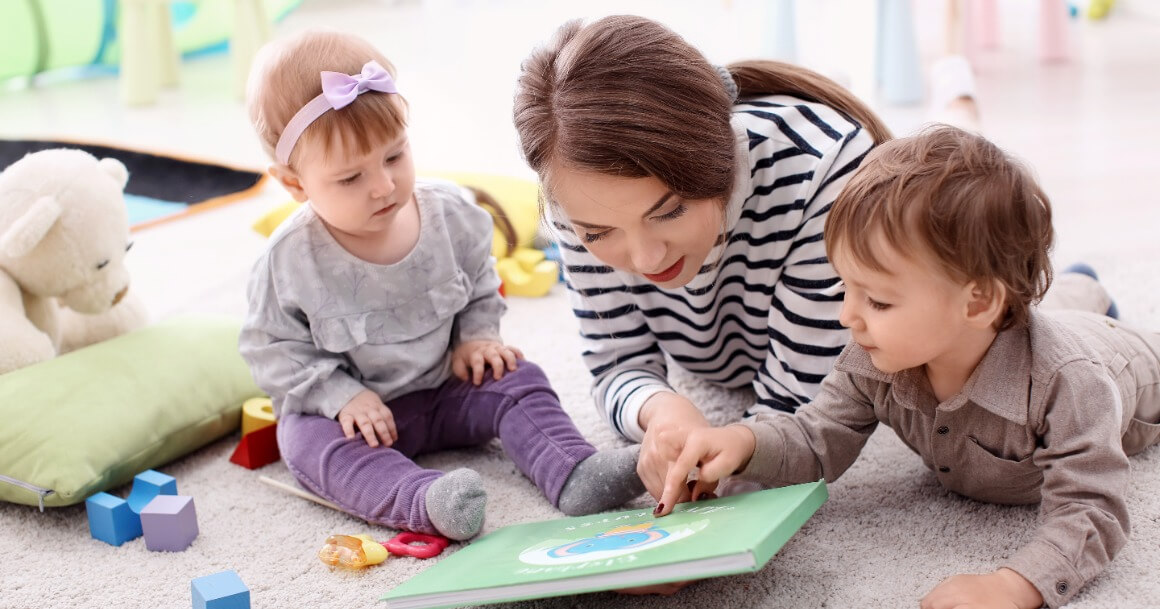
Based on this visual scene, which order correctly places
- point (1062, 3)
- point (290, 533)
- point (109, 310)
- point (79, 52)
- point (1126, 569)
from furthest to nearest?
point (79, 52) < point (1062, 3) < point (109, 310) < point (290, 533) < point (1126, 569)

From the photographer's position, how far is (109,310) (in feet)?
4.60

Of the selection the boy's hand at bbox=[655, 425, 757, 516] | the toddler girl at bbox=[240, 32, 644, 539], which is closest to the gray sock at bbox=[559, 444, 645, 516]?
the toddler girl at bbox=[240, 32, 644, 539]

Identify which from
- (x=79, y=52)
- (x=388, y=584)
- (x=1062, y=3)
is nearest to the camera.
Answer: (x=388, y=584)

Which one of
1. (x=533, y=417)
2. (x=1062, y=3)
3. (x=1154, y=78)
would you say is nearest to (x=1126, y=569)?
(x=533, y=417)

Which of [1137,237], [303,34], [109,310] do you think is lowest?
[1137,237]

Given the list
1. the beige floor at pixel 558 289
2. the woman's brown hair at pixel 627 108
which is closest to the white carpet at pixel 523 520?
the beige floor at pixel 558 289

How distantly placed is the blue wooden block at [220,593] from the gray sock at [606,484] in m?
0.31

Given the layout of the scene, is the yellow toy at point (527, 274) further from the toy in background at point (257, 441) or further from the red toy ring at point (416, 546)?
the red toy ring at point (416, 546)

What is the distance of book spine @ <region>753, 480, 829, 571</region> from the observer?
0.76m

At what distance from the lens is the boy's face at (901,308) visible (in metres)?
0.86

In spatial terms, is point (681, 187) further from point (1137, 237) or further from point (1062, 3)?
point (1062, 3)

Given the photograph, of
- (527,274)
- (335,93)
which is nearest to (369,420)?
(335,93)

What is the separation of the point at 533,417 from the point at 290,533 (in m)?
0.27

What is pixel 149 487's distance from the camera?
1.18 m
